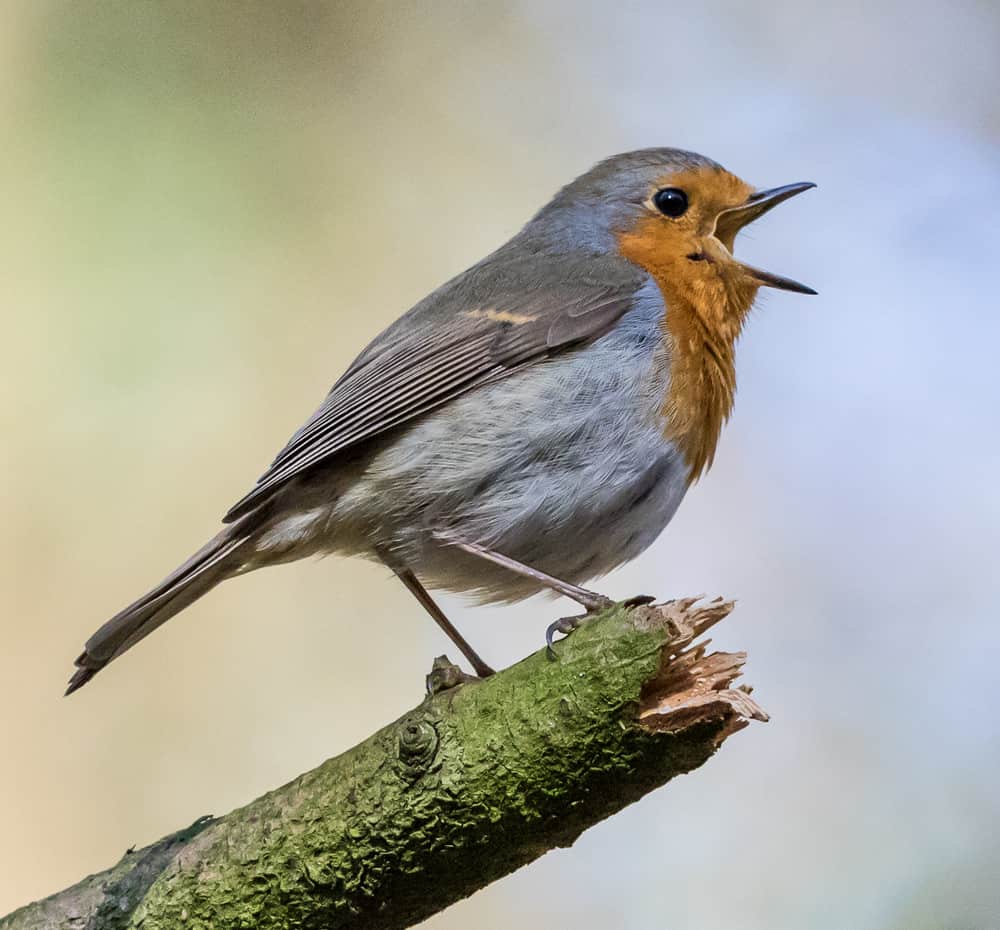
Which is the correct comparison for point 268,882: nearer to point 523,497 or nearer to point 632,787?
point 632,787

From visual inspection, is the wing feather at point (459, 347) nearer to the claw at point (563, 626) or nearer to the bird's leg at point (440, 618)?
the bird's leg at point (440, 618)

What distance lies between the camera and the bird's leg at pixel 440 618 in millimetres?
3625

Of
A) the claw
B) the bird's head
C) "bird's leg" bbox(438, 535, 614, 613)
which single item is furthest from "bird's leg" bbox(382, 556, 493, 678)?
the bird's head

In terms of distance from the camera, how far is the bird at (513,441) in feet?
10.8

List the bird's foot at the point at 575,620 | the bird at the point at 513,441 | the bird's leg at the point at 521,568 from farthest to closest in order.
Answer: the bird at the point at 513,441, the bird's leg at the point at 521,568, the bird's foot at the point at 575,620

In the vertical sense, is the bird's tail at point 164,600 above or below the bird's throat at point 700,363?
above

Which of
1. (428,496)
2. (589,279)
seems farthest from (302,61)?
(428,496)

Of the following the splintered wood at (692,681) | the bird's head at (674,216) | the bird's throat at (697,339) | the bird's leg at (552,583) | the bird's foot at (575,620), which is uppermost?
the bird's head at (674,216)

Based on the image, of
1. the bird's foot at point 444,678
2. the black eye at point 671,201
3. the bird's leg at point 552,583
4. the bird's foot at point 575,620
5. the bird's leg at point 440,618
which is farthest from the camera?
the black eye at point 671,201

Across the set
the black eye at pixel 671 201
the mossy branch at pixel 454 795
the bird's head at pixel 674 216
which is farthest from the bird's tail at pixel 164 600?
the black eye at pixel 671 201

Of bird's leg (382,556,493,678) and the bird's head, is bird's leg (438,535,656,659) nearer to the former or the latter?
bird's leg (382,556,493,678)

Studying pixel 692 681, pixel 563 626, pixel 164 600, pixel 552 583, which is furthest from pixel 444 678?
pixel 164 600

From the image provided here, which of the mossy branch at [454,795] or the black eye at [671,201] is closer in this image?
the mossy branch at [454,795]

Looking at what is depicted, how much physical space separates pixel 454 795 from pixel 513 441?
1.24 m
